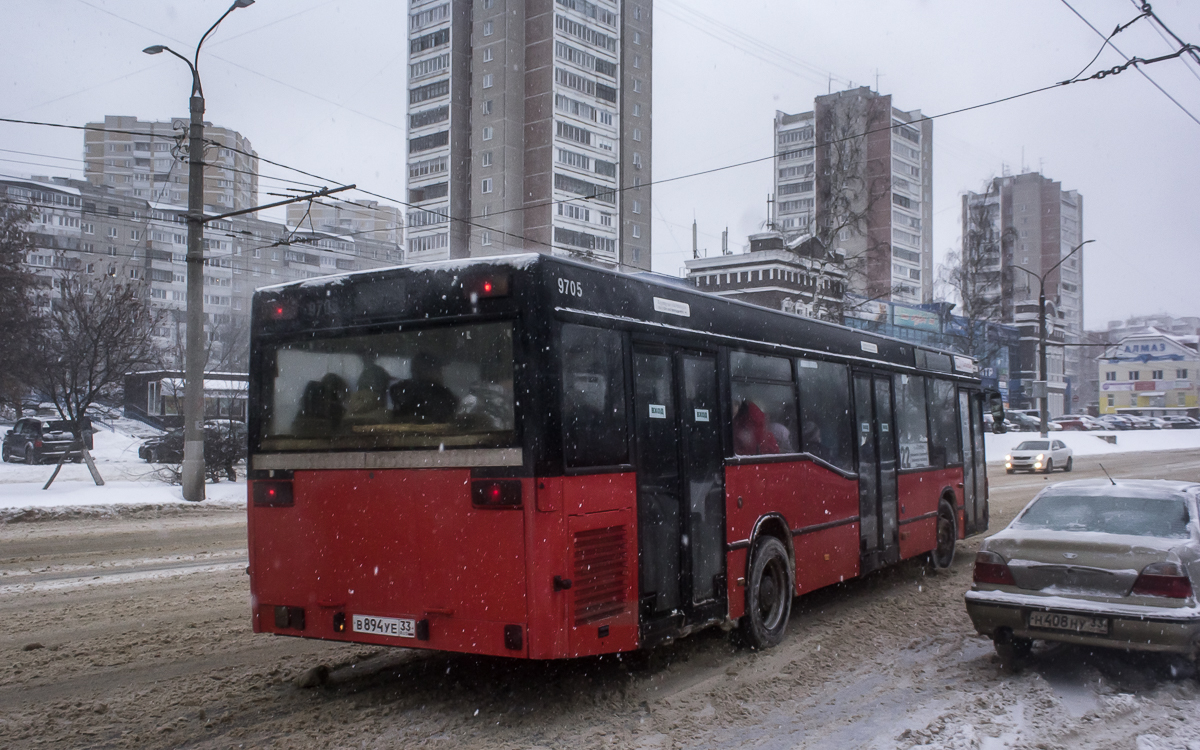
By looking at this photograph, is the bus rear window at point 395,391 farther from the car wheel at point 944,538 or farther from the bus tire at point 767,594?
the car wheel at point 944,538

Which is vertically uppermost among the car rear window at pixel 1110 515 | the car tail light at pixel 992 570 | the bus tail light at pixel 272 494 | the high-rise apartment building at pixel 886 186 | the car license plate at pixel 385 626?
the high-rise apartment building at pixel 886 186

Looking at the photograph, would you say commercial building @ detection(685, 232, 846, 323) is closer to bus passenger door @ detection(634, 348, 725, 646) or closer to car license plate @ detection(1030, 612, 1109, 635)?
bus passenger door @ detection(634, 348, 725, 646)

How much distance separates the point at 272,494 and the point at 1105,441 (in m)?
61.3

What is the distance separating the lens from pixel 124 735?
17.9 ft

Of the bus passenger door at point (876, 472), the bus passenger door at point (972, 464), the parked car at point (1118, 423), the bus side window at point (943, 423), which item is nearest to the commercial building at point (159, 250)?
the parked car at point (1118, 423)

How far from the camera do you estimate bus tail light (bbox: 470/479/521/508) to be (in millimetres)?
5684

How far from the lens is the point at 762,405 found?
8219 mm

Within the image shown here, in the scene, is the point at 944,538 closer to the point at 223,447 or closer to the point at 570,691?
the point at 570,691

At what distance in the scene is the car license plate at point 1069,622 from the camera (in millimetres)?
6590

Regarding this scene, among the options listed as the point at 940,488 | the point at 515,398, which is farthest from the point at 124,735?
the point at 940,488

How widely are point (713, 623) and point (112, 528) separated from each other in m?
13.4

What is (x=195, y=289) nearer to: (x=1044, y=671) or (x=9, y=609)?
(x=9, y=609)

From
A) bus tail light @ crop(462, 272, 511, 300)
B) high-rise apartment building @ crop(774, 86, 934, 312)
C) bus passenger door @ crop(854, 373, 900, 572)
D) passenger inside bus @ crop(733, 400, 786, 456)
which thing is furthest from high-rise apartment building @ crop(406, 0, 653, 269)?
bus tail light @ crop(462, 272, 511, 300)

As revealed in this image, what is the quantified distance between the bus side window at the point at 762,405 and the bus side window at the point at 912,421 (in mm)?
3064
